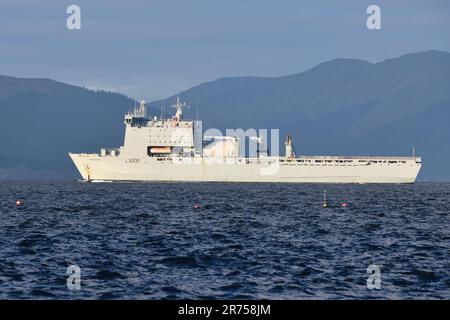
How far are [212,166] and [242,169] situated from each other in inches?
188

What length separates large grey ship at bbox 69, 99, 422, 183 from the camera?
134750 millimetres

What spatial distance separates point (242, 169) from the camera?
444 feet

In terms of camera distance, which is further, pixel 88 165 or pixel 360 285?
pixel 88 165

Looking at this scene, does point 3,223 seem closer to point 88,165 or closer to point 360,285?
point 360,285

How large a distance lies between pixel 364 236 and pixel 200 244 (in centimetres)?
922

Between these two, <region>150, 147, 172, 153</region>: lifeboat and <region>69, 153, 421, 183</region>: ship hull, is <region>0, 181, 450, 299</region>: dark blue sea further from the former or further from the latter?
<region>150, 147, 172, 153</region>: lifeboat

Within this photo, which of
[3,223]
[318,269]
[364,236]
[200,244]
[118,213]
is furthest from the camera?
[118,213]

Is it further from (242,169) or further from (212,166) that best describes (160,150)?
(242,169)

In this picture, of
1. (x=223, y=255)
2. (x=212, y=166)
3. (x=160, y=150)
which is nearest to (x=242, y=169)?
(x=212, y=166)

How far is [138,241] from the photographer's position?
126ft

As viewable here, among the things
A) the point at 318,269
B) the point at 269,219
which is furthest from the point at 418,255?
the point at 269,219

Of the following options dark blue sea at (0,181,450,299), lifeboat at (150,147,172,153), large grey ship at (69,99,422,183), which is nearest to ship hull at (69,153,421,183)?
large grey ship at (69,99,422,183)

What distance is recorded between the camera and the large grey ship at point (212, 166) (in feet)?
442
